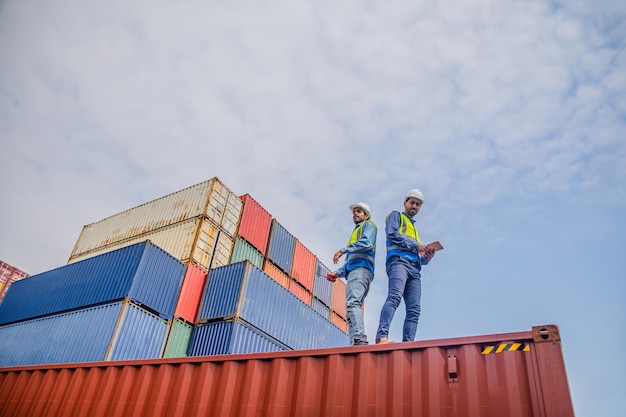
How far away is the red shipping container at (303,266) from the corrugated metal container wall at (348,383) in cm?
1399

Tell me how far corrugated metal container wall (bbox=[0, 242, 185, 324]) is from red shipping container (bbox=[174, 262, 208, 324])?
0.72 ft

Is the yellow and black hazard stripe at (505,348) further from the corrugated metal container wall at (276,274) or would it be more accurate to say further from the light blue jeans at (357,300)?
the corrugated metal container wall at (276,274)

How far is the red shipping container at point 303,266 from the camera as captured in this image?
19359 mm

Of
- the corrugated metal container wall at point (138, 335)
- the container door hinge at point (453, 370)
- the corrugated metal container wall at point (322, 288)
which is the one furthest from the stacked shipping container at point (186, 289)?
the container door hinge at point (453, 370)

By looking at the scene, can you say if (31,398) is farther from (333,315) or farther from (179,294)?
(333,315)

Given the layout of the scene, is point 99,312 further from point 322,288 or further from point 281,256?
point 322,288

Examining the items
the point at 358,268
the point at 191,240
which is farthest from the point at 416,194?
the point at 191,240

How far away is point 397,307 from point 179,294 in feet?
34.9

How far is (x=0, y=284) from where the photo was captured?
24.8m

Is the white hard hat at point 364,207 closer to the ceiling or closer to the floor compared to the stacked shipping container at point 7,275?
closer to the floor

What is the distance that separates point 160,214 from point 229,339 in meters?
7.74

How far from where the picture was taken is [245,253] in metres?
17.5

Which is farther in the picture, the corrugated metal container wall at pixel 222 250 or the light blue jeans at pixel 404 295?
the corrugated metal container wall at pixel 222 250

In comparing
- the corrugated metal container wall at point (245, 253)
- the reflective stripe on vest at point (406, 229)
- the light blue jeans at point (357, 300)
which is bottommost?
the light blue jeans at point (357, 300)
